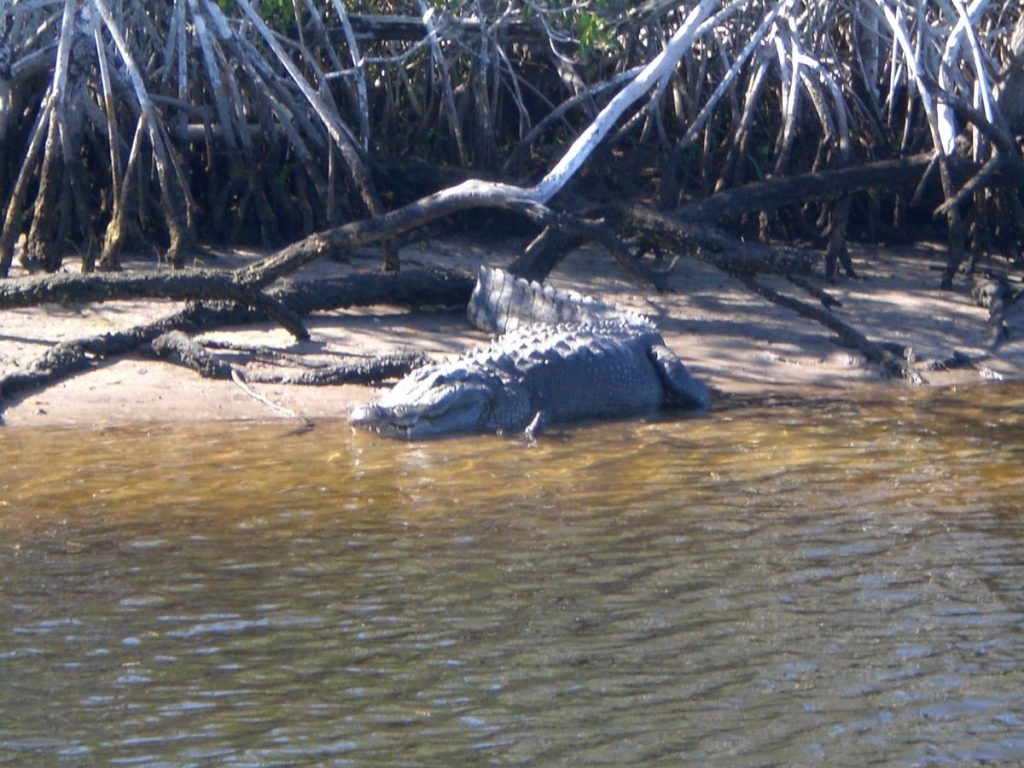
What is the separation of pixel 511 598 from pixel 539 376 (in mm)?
2451

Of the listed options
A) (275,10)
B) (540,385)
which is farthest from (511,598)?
(275,10)

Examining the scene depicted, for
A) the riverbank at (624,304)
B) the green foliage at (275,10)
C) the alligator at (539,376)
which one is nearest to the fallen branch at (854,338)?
the riverbank at (624,304)

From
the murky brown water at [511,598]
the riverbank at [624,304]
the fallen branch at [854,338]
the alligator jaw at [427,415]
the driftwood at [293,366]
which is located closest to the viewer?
the murky brown water at [511,598]

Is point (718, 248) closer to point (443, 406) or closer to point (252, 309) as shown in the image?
point (443, 406)

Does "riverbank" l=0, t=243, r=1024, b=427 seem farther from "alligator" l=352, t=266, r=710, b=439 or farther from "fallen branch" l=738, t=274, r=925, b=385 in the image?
"alligator" l=352, t=266, r=710, b=439

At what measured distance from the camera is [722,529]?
4.45m

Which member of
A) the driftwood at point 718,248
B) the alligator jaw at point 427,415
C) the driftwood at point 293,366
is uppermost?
the driftwood at point 718,248

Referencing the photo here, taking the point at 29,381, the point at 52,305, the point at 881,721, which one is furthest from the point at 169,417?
the point at 881,721

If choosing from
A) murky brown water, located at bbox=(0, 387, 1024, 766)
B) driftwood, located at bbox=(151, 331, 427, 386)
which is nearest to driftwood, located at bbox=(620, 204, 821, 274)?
murky brown water, located at bbox=(0, 387, 1024, 766)

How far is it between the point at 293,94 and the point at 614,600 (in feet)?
15.7

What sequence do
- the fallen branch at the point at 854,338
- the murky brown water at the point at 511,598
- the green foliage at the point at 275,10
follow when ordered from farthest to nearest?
1. the green foliage at the point at 275,10
2. the fallen branch at the point at 854,338
3. the murky brown water at the point at 511,598

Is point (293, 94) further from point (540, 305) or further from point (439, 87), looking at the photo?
point (540, 305)

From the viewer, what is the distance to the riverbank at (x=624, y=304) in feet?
19.6

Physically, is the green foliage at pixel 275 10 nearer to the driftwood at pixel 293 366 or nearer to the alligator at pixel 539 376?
the alligator at pixel 539 376
